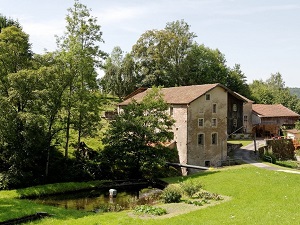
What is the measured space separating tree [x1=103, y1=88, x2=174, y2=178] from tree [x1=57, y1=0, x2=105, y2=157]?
11.0 feet

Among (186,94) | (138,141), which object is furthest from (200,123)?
(138,141)

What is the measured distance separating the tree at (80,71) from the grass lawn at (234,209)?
401 inches

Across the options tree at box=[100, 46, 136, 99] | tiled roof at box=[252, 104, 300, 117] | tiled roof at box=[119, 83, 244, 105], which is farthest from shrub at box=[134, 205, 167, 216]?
tree at box=[100, 46, 136, 99]

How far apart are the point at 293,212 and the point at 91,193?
18649mm

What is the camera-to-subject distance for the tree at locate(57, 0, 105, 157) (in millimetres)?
33844

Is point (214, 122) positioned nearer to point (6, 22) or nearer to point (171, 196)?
point (171, 196)

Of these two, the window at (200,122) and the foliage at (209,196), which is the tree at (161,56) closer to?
the window at (200,122)

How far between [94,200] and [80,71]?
43.5 feet

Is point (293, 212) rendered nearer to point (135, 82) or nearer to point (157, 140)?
point (157, 140)

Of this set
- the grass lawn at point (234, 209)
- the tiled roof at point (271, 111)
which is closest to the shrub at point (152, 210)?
the grass lawn at point (234, 209)

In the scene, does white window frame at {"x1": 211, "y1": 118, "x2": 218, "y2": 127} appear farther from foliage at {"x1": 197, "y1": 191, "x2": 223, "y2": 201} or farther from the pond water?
foliage at {"x1": 197, "y1": 191, "x2": 223, "y2": 201}

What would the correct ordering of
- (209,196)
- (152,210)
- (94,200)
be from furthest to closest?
(94,200) < (209,196) < (152,210)

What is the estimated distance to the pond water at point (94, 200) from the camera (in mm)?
26984

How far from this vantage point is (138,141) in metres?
36.8
